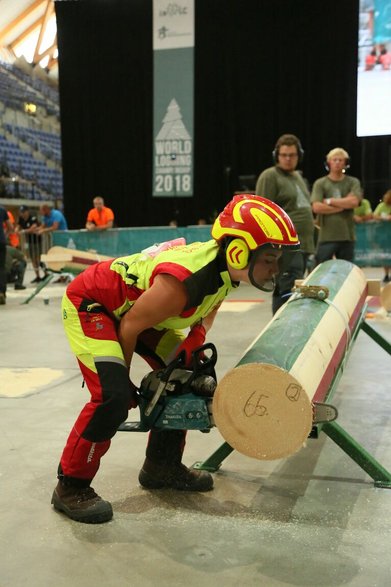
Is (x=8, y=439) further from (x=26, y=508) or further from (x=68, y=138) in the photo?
(x=68, y=138)

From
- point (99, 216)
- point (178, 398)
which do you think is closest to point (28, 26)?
point (99, 216)

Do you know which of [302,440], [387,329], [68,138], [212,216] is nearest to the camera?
[302,440]

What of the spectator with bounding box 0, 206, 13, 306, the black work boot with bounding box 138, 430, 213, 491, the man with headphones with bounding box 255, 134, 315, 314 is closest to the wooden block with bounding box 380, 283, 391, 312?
the man with headphones with bounding box 255, 134, 315, 314

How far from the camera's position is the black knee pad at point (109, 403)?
2.25 metres

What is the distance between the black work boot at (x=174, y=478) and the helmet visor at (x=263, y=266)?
0.86 m

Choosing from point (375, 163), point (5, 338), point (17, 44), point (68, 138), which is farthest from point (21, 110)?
point (5, 338)

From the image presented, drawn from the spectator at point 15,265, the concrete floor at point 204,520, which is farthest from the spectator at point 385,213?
the concrete floor at point 204,520

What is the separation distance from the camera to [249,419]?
2.06 metres

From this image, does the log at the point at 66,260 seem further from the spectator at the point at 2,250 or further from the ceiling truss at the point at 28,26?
the ceiling truss at the point at 28,26

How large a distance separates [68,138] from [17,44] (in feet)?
48.2

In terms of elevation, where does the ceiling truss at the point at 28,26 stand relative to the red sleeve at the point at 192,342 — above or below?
above

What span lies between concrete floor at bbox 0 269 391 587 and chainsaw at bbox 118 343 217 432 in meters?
0.35

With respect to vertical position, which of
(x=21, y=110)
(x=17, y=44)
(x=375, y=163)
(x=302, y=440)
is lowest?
(x=302, y=440)

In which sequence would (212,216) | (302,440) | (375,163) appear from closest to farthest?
(302,440)
(375,163)
(212,216)
